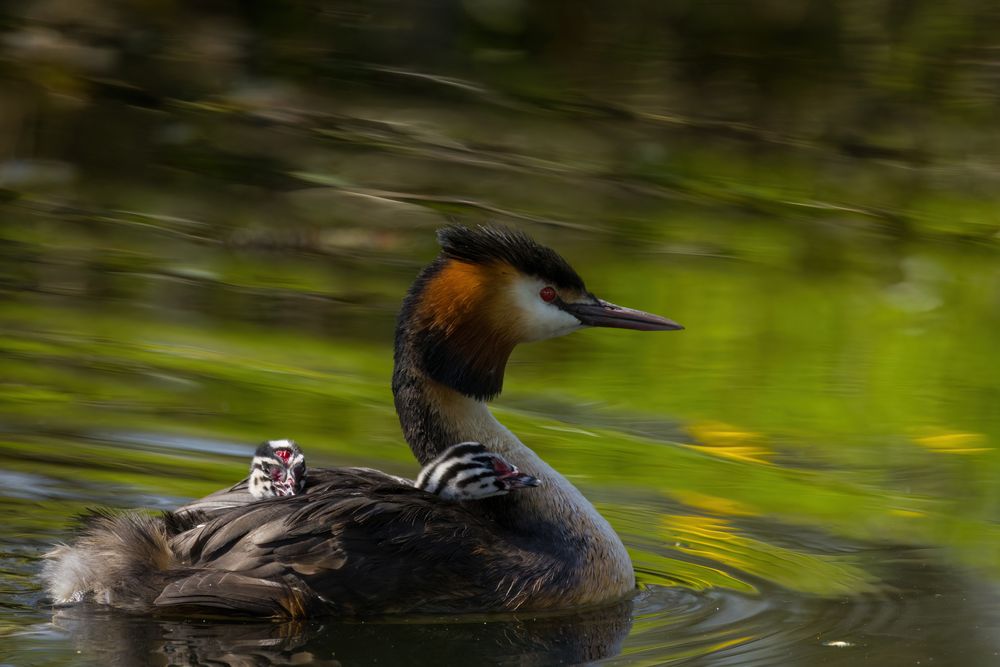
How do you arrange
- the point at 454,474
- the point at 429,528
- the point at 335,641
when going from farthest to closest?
the point at 454,474, the point at 429,528, the point at 335,641

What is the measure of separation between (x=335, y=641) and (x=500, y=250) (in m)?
1.43

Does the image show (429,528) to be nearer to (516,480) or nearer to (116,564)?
(516,480)

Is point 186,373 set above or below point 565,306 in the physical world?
Result: below

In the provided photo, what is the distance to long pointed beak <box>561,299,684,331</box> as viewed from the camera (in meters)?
Result: 6.05

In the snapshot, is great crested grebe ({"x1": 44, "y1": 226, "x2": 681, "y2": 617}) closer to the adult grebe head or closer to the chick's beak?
the adult grebe head

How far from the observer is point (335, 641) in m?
5.09

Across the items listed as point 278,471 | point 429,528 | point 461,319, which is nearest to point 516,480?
point 429,528

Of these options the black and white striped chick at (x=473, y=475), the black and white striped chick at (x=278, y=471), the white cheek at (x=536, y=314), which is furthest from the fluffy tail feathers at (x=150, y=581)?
the white cheek at (x=536, y=314)

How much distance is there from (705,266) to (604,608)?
5.56m

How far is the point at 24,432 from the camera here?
716 cm

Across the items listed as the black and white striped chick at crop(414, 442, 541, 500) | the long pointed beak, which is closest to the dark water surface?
the black and white striped chick at crop(414, 442, 541, 500)

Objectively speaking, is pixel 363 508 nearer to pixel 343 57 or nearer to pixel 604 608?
pixel 604 608

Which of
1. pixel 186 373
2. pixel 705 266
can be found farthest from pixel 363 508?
pixel 705 266

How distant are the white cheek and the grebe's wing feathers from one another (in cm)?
71
